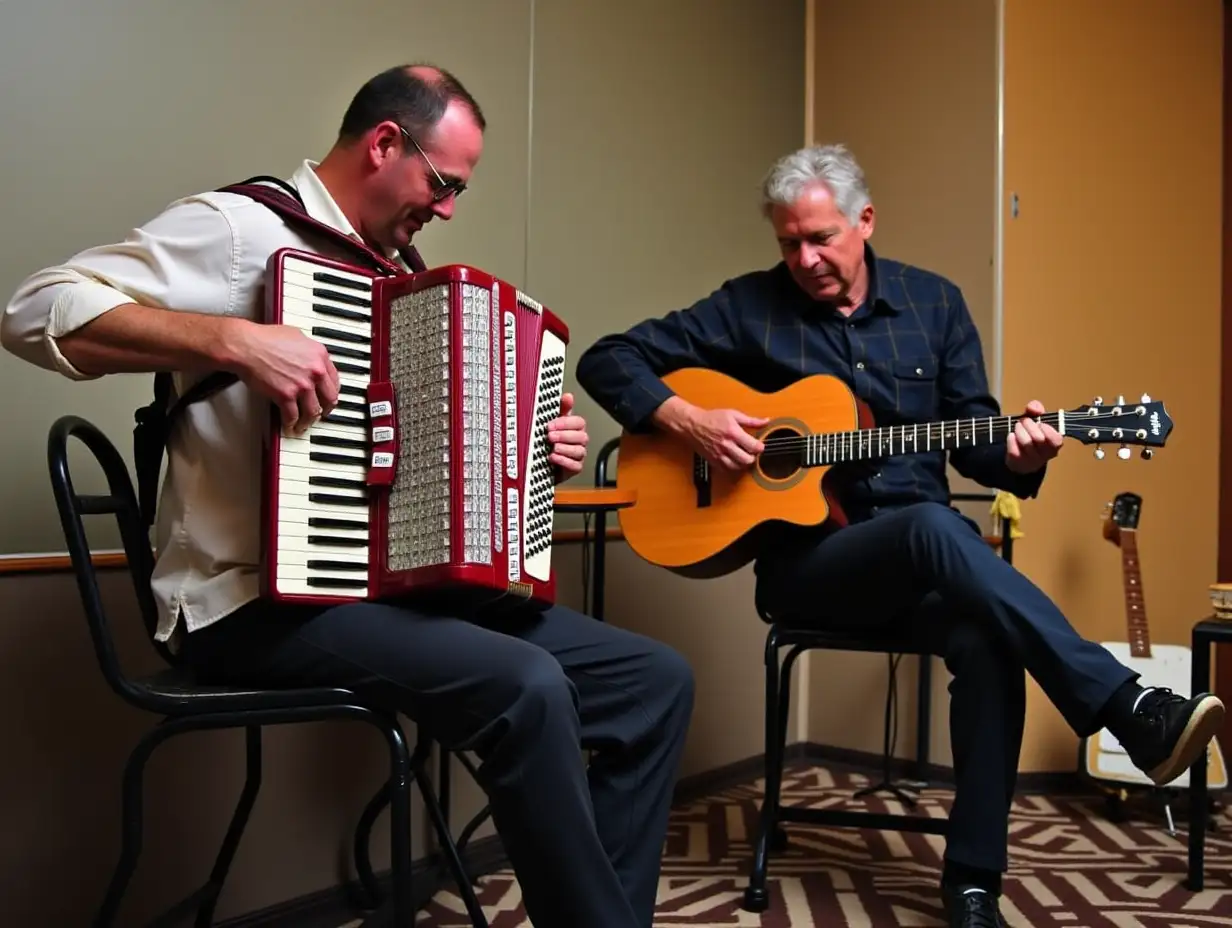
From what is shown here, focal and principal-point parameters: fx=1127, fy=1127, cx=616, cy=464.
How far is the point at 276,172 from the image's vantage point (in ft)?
6.00

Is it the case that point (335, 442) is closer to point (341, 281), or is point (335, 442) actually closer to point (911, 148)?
point (341, 281)

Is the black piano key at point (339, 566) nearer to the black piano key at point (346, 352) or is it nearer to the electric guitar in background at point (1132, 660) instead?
the black piano key at point (346, 352)

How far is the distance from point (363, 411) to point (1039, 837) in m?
1.84

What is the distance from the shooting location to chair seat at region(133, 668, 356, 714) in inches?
48.7

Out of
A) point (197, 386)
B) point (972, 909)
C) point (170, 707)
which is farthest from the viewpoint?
point (972, 909)

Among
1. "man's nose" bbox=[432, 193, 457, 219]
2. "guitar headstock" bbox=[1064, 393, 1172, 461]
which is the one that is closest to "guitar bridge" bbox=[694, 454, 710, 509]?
"guitar headstock" bbox=[1064, 393, 1172, 461]

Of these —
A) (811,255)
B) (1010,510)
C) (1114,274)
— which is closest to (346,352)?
(811,255)

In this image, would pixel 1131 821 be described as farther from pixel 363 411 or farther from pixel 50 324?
pixel 50 324

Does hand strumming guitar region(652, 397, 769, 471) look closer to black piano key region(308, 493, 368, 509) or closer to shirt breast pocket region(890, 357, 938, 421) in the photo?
shirt breast pocket region(890, 357, 938, 421)

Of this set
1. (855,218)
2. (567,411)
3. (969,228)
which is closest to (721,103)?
(969,228)

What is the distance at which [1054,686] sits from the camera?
1.69 metres

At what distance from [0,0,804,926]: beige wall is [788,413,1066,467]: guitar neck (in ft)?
2.14

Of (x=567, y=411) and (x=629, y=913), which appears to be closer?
(x=629, y=913)

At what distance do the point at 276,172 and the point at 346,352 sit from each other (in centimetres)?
67
